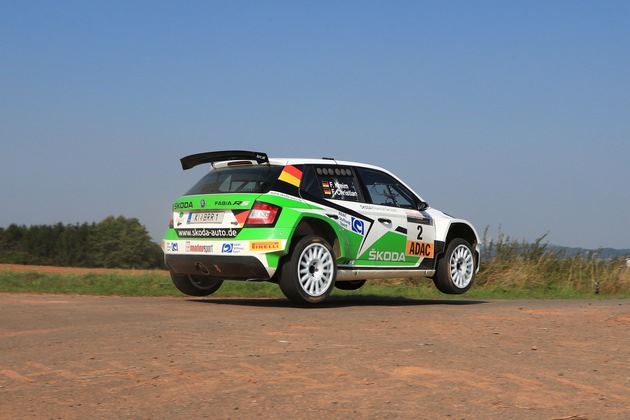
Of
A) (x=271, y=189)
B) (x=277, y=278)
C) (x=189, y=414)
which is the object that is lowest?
(x=189, y=414)

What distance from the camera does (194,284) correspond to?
12820 mm

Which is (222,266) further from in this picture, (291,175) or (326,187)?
(326,187)

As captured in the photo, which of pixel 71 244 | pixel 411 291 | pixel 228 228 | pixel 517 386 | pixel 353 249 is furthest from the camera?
pixel 71 244

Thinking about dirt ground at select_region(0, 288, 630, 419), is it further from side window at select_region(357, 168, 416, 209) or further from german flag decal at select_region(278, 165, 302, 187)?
side window at select_region(357, 168, 416, 209)

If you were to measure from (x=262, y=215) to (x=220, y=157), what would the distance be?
1.45 m

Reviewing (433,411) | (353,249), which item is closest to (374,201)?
(353,249)

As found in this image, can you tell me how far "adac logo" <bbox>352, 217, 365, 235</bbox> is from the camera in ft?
39.3

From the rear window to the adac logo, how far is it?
1.29 metres

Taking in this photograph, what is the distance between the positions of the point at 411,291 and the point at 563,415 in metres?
12.2

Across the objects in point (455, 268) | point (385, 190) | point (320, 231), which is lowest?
point (455, 268)

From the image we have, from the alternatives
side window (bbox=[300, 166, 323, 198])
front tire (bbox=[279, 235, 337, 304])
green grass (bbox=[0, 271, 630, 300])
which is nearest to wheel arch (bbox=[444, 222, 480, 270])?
green grass (bbox=[0, 271, 630, 300])

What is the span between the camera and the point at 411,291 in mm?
17672

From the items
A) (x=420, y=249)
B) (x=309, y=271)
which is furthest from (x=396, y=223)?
(x=309, y=271)

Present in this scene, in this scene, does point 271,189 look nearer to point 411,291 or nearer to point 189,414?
point 189,414
